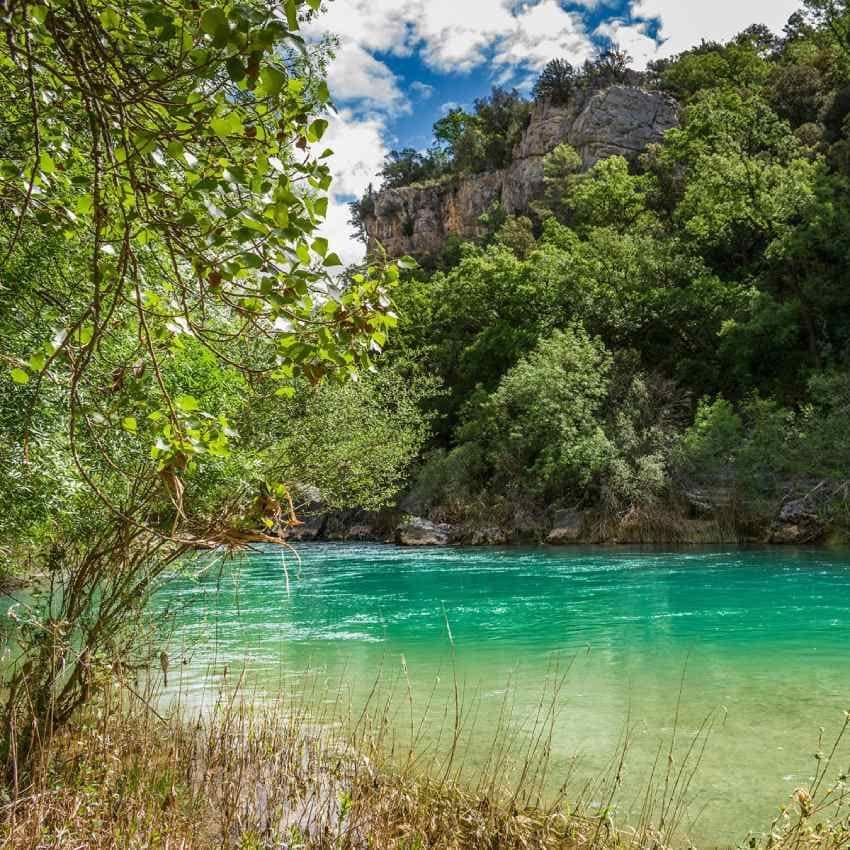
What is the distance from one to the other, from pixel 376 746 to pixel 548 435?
26.2 m

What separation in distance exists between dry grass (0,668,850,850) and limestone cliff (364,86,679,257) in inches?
1818

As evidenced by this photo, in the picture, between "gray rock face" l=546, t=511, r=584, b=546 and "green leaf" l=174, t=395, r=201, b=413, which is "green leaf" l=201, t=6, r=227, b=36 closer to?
"green leaf" l=174, t=395, r=201, b=413

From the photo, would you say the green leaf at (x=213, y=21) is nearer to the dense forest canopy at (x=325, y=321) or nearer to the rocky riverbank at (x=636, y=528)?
the dense forest canopy at (x=325, y=321)

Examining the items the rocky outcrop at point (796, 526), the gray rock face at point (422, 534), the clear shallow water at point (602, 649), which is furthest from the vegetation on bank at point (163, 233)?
the gray rock face at point (422, 534)

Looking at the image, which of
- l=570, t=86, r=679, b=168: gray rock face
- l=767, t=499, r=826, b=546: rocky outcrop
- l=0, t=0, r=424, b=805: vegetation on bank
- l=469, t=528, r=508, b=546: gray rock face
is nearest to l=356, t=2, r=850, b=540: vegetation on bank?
l=767, t=499, r=826, b=546: rocky outcrop

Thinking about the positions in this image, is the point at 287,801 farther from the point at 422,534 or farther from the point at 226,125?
the point at 422,534

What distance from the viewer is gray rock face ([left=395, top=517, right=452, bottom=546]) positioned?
31172 mm

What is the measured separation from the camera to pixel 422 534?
1239 inches

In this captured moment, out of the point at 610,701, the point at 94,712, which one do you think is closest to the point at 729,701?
the point at 610,701

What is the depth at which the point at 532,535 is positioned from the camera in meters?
30.2

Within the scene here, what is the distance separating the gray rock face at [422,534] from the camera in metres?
31.2

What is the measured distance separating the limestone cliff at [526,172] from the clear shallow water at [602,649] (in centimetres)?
3585

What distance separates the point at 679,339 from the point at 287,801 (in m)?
34.3

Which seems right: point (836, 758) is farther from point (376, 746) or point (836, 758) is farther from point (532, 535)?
point (532, 535)
